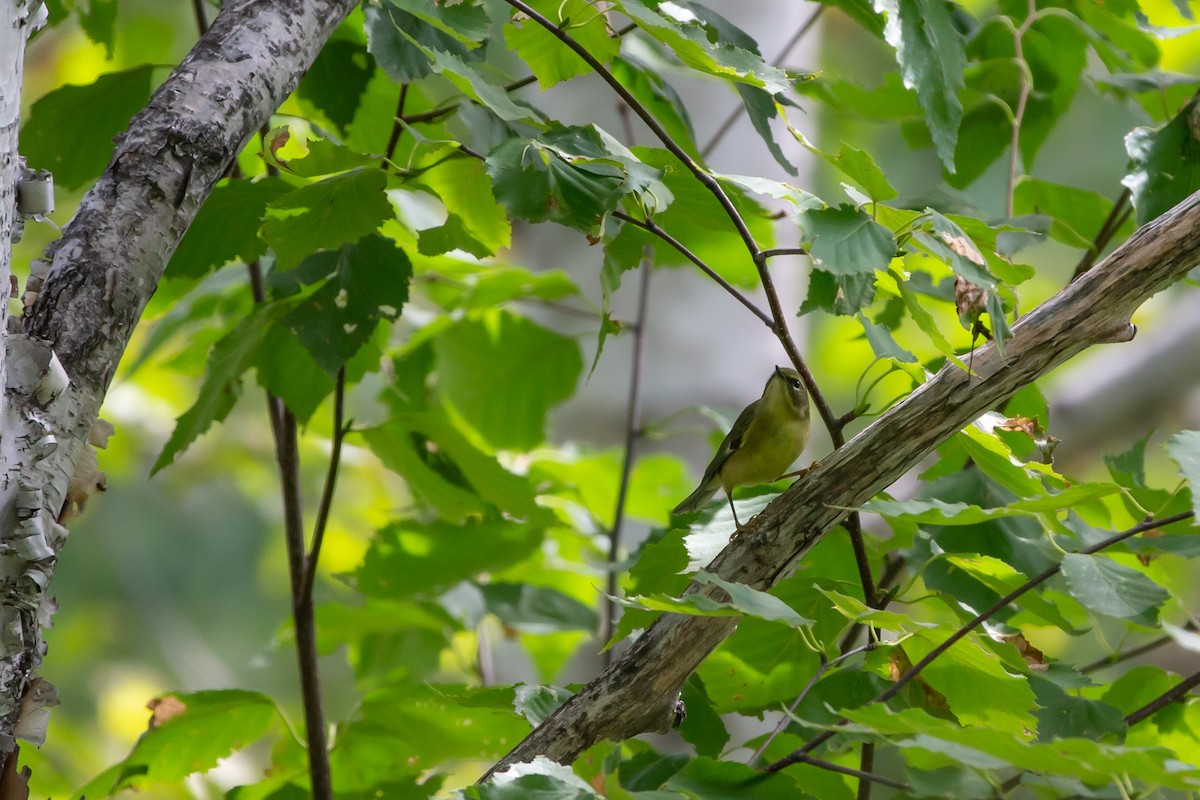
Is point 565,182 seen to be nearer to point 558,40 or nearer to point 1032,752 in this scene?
point 558,40

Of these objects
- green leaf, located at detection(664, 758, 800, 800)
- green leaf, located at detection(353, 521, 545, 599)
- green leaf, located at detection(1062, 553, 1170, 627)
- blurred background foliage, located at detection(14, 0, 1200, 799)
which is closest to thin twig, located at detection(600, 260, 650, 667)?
blurred background foliage, located at detection(14, 0, 1200, 799)

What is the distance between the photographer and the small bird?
173 centimetres

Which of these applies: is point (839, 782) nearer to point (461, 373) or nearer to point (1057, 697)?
point (1057, 697)

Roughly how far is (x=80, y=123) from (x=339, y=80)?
348 millimetres

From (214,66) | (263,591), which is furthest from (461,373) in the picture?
(263,591)

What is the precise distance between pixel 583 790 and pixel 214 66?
0.69 metres

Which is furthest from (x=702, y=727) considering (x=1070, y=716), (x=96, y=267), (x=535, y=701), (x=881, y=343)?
(x=96, y=267)

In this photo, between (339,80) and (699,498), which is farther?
(699,498)

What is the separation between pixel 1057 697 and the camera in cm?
114

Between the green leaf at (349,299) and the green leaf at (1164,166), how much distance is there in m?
0.88

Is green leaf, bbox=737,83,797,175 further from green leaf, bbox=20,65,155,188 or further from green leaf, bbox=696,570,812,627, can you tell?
green leaf, bbox=20,65,155,188

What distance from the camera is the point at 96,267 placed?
2.81 feet

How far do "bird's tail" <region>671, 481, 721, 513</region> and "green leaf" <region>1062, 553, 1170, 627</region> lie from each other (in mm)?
924

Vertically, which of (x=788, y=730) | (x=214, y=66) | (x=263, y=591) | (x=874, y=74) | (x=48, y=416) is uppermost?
(x=874, y=74)
